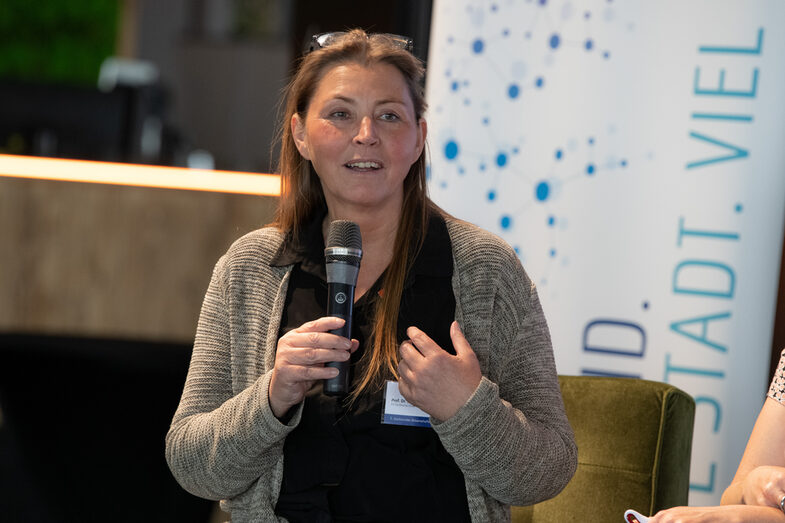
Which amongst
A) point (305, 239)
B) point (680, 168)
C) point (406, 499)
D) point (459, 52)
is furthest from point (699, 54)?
point (406, 499)

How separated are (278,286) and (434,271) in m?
0.31

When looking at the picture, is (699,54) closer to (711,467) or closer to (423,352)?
(711,467)

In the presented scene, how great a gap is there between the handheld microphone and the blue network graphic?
→ 3.86 feet

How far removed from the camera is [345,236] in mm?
1494

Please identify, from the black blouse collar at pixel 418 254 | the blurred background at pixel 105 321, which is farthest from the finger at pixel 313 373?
the blurred background at pixel 105 321

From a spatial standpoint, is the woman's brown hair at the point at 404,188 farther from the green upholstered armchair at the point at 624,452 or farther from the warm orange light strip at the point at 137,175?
the warm orange light strip at the point at 137,175

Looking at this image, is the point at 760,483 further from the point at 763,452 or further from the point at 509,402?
the point at 509,402

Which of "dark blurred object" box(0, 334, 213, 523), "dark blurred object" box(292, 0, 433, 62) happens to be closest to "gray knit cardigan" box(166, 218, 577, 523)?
"dark blurred object" box(292, 0, 433, 62)

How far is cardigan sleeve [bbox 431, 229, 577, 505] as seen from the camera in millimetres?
1538

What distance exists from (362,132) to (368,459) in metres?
0.60

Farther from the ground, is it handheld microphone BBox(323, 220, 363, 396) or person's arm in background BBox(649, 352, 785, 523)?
handheld microphone BBox(323, 220, 363, 396)

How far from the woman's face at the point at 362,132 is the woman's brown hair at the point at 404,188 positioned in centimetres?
3

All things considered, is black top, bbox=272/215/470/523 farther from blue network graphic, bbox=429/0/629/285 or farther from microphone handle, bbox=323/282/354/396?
blue network graphic, bbox=429/0/629/285

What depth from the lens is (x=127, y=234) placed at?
12.1 feet
